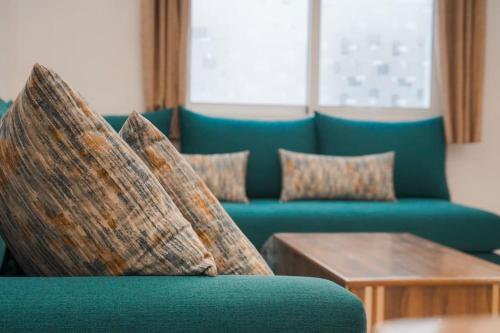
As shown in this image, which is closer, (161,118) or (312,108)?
(161,118)

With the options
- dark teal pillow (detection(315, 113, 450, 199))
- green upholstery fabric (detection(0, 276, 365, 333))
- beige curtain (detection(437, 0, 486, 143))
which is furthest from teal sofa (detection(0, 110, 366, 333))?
beige curtain (detection(437, 0, 486, 143))

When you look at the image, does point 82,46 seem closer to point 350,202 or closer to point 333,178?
point 333,178

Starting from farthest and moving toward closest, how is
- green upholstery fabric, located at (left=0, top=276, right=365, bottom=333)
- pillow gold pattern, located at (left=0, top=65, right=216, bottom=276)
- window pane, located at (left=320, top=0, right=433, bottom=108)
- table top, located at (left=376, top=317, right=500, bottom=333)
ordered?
window pane, located at (left=320, top=0, right=433, bottom=108), pillow gold pattern, located at (left=0, top=65, right=216, bottom=276), green upholstery fabric, located at (left=0, top=276, right=365, bottom=333), table top, located at (left=376, top=317, right=500, bottom=333)

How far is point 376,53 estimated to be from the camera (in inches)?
190

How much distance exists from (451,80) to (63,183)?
3.97 m

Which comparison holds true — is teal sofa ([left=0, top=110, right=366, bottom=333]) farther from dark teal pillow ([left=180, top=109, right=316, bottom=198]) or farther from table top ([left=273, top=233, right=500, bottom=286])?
dark teal pillow ([left=180, top=109, right=316, bottom=198])

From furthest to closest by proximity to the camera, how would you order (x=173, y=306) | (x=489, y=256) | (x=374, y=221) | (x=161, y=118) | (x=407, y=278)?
(x=161, y=118), (x=489, y=256), (x=374, y=221), (x=407, y=278), (x=173, y=306)

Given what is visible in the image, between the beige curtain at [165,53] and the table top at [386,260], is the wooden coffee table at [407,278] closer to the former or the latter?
the table top at [386,260]

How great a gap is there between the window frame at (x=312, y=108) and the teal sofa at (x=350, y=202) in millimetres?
269

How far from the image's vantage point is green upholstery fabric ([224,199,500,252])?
355 centimetres

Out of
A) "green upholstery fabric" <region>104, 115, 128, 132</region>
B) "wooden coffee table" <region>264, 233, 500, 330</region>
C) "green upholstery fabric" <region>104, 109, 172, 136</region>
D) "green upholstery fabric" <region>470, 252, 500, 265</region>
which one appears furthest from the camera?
"green upholstery fabric" <region>104, 109, 172, 136</region>

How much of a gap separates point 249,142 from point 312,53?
859 millimetres

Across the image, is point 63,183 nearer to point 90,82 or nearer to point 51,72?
point 51,72

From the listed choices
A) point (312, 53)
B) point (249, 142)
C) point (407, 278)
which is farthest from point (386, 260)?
point (312, 53)
